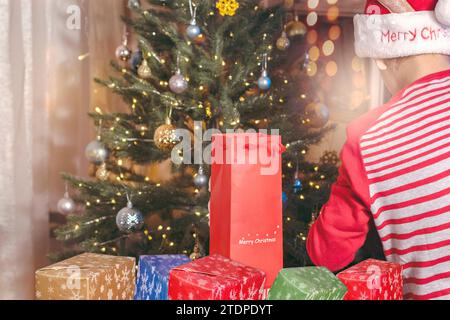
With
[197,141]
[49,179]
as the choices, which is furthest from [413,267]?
[49,179]

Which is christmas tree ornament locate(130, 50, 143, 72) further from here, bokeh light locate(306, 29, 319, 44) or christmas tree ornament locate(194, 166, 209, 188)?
bokeh light locate(306, 29, 319, 44)

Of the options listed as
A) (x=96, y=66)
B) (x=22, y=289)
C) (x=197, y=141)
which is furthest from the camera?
(x=96, y=66)

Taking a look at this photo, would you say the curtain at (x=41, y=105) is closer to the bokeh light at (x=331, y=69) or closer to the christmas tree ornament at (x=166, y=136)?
the christmas tree ornament at (x=166, y=136)

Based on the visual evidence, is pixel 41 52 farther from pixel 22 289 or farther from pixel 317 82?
pixel 317 82

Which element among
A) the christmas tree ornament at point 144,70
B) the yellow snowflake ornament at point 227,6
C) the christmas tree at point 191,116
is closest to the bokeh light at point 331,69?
the christmas tree at point 191,116

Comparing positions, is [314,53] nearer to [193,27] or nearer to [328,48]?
[328,48]

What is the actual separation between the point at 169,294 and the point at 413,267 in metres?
0.53

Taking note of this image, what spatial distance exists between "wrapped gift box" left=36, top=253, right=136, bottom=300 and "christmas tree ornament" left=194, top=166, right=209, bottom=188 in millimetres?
824

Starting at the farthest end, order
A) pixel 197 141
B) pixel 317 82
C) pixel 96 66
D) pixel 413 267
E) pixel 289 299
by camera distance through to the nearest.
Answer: pixel 96 66
pixel 317 82
pixel 197 141
pixel 413 267
pixel 289 299

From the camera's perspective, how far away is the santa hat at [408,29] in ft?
3.74

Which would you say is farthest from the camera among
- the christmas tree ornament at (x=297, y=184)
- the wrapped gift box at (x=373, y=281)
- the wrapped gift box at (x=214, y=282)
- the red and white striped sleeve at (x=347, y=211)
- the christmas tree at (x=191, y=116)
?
the christmas tree ornament at (x=297, y=184)

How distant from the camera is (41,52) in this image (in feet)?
6.84

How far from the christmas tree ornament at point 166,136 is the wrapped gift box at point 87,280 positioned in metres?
0.82

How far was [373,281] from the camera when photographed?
0.89m
